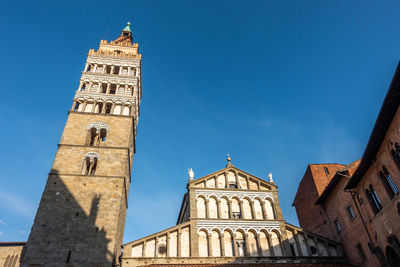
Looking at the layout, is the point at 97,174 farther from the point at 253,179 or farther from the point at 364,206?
the point at 364,206

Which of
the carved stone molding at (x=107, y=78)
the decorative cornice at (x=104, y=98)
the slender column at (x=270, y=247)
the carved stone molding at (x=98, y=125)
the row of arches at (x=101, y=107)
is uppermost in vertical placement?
the carved stone molding at (x=107, y=78)

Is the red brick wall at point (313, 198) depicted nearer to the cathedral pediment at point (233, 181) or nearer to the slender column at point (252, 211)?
the cathedral pediment at point (233, 181)

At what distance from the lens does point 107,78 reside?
31359mm

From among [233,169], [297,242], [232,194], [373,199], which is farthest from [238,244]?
[373,199]

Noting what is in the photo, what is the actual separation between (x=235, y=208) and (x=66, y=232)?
42.7 feet

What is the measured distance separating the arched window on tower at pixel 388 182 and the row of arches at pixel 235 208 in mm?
9178

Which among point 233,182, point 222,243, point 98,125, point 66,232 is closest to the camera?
point 66,232

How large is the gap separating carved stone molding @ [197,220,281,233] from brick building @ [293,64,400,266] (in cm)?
531

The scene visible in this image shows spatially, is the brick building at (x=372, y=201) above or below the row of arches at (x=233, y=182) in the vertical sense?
below

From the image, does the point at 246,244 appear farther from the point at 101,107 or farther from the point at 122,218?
the point at 101,107

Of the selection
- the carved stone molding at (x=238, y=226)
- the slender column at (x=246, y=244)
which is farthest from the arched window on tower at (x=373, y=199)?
the slender column at (x=246, y=244)

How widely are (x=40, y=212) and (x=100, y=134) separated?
872 centimetres

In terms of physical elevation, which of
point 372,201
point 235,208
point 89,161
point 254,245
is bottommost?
point 254,245

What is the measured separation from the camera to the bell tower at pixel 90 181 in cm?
1912
